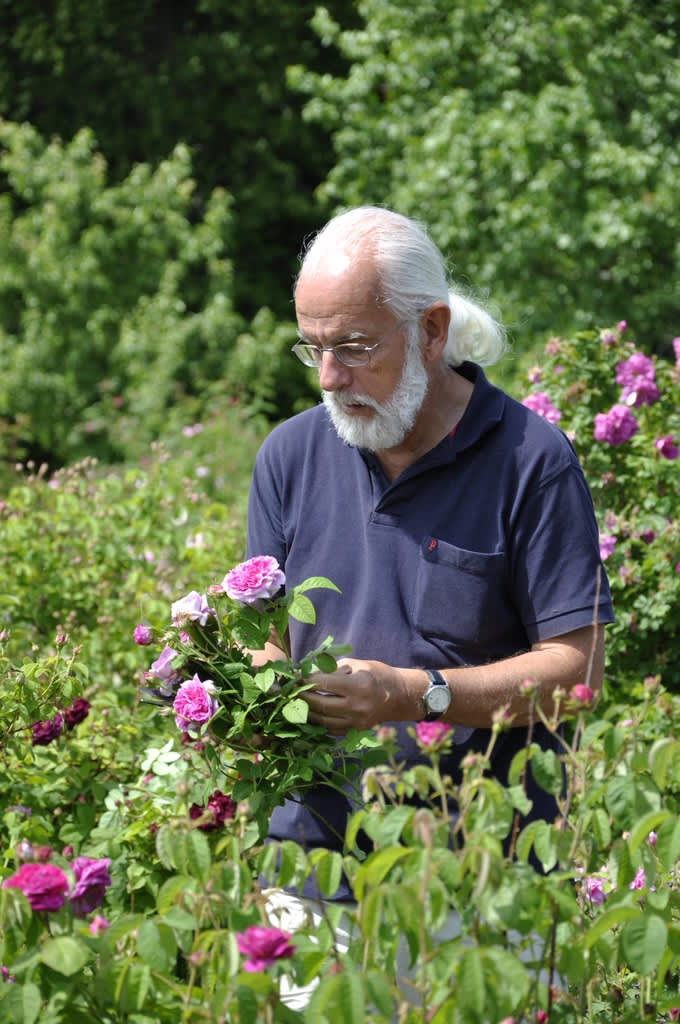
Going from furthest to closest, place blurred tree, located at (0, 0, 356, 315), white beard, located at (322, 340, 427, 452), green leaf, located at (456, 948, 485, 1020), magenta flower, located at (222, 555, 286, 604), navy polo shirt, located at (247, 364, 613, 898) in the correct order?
blurred tree, located at (0, 0, 356, 315)
white beard, located at (322, 340, 427, 452)
navy polo shirt, located at (247, 364, 613, 898)
magenta flower, located at (222, 555, 286, 604)
green leaf, located at (456, 948, 485, 1020)

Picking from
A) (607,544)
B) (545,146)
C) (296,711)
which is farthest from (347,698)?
(545,146)

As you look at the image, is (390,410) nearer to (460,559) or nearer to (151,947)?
(460,559)

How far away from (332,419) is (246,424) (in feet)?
26.4

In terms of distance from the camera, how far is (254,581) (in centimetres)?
186

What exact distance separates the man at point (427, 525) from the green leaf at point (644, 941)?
28.4 inches

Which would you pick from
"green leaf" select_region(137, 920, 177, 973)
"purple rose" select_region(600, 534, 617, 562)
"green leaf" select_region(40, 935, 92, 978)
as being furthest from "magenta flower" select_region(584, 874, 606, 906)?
"purple rose" select_region(600, 534, 617, 562)

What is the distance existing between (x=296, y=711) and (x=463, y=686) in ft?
1.17

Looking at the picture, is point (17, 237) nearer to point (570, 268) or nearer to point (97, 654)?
point (570, 268)

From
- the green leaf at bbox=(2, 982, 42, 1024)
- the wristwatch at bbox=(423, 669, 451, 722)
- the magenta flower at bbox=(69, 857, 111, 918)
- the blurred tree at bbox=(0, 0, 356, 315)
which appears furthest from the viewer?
the blurred tree at bbox=(0, 0, 356, 315)

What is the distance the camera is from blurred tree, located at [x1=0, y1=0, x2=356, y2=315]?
1508cm

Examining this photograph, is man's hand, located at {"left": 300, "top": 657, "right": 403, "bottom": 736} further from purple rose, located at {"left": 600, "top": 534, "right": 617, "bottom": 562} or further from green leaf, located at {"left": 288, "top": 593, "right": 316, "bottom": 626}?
purple rose, located at {"left": 600, "top": 534, "right": 617, "bottom": 562}

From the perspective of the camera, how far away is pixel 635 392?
12.9ft

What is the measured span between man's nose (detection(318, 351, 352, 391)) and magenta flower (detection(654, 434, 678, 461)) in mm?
1783

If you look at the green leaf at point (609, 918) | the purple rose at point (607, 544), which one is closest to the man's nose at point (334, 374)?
the green leaf at point (609, 918)
